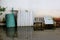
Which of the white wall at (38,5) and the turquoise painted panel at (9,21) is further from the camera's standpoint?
the white wall at (38,5)

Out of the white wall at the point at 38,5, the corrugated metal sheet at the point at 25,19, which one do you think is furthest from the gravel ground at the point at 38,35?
the white wall at the point at 38,5

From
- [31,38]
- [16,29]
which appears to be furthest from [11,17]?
[31,38]

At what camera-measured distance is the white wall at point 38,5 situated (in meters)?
2.00

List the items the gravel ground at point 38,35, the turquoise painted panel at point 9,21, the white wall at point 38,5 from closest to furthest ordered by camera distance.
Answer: the gravel ground at point 38,35
the turquoise painted panel at point 9,21
the white wall at point 38,5

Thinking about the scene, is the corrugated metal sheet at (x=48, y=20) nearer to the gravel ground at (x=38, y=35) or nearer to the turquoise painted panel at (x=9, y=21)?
the gravel ground at (x=38, y=35)

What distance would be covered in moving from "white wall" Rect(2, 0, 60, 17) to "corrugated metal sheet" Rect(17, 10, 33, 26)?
0.45 feet

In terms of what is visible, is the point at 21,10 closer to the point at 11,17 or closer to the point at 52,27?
the point at 11,17

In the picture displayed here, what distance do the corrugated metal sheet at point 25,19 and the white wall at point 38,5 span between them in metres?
→ 0.14

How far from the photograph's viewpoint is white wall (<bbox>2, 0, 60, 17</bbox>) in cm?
200

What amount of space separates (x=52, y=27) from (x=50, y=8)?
0.86 feet

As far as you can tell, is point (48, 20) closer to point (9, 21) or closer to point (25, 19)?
point (25, 19)

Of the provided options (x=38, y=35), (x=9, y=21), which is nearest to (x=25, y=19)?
(x=9, y=21)

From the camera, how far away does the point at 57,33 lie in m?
1.70

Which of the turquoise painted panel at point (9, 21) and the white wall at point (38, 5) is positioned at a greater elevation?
the white wall at point (38, 5)
